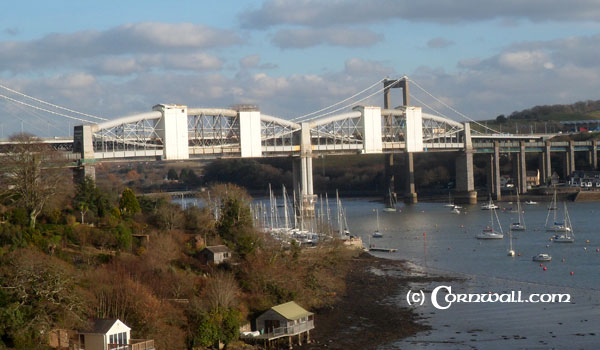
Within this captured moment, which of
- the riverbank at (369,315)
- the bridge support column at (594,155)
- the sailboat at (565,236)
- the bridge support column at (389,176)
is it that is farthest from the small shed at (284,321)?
the bridge support column at (594,155)

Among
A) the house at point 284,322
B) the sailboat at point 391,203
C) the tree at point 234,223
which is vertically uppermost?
the tree at point 234,223

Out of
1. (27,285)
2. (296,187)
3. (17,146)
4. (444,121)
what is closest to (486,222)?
(296,187)

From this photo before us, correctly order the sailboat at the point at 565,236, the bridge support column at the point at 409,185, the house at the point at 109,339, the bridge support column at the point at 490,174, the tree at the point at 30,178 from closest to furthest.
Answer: the house at the point at 109,339, the tree at the point at 30,178, the sailboat at the point at 565,236, the bridge support column at the point at 490,174, the bridge support column at the point at 409,185

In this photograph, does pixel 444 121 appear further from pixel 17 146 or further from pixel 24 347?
pixel 24 347

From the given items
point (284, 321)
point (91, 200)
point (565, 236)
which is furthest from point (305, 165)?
point (284, 321)

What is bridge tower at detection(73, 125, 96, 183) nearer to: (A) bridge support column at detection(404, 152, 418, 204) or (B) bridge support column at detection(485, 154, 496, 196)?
(A) bridge support column at detection(404, 152, 418, 204)

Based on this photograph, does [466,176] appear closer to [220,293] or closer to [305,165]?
[305,165]

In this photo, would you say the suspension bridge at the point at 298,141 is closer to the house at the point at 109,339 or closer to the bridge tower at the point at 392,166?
the bridge tower at the point at 392,166
